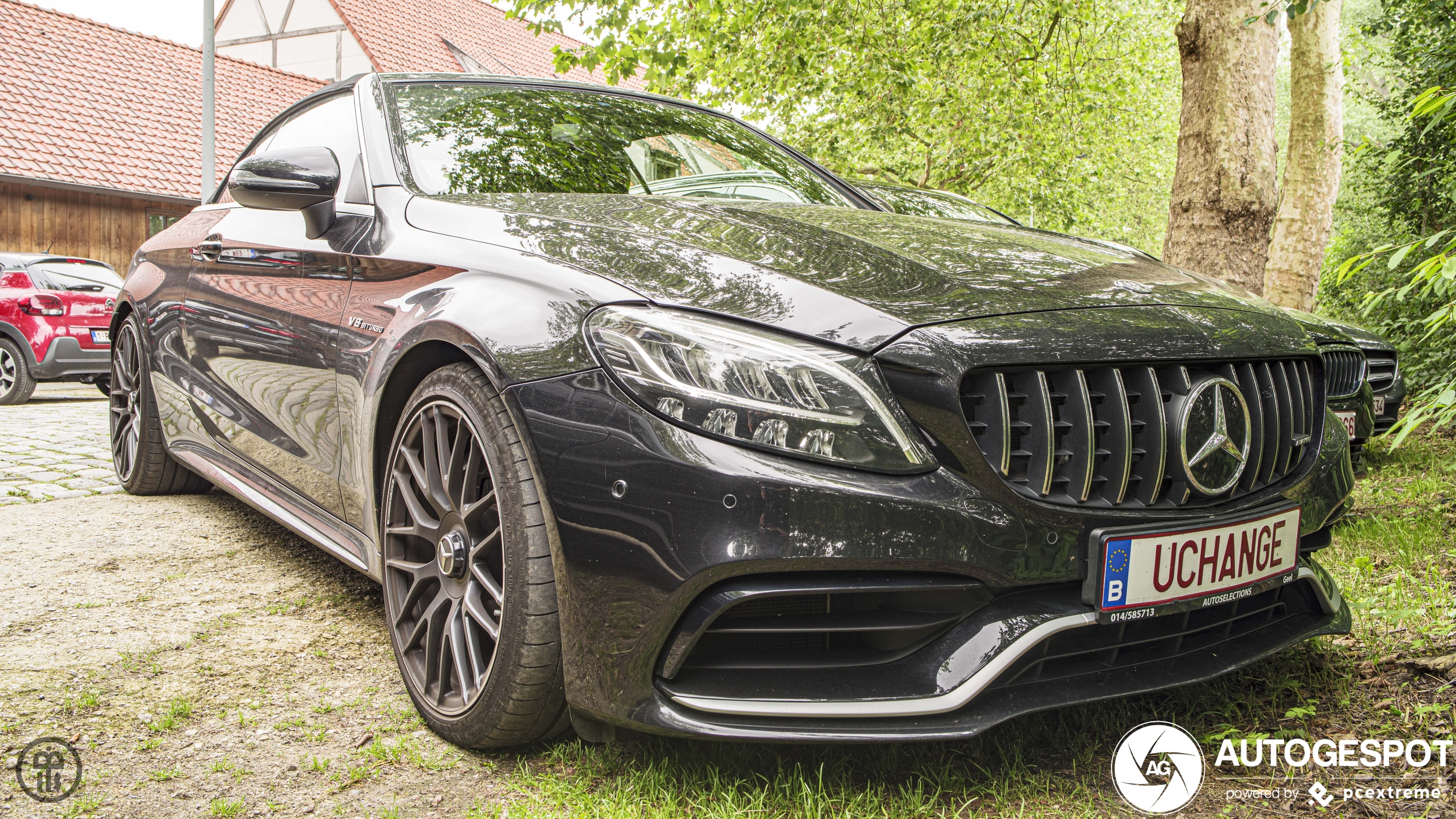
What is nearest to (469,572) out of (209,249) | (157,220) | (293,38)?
(209,249)

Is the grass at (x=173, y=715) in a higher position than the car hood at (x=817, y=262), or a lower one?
lower

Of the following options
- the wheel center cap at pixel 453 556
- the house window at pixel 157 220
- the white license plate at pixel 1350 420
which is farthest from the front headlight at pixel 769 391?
the house window at pixel 157 220

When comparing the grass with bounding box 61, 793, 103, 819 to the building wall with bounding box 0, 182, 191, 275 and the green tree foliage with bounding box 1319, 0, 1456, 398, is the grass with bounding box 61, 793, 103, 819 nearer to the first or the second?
the green tree foliage with bounding box 1319, 0, 1456, 398

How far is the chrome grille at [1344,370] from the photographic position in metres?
4.04

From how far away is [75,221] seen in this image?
16234 mm

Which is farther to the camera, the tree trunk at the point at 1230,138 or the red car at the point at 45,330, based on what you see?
the red car at the point at 45,330

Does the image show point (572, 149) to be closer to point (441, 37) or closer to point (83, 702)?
point (83, 702)

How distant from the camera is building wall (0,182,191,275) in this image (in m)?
15.4

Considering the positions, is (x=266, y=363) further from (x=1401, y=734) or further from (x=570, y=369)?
(x=1401, y=734)

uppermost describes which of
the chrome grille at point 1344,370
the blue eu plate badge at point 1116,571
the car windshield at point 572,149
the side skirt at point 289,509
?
the car windshield at point 572,149

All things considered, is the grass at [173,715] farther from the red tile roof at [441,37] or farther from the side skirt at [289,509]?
the red tile roof at [441,37]

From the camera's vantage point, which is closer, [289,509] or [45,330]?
[289,509]

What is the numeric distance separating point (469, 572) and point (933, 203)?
17.3ft

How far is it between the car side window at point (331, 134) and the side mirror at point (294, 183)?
0.17 ft
